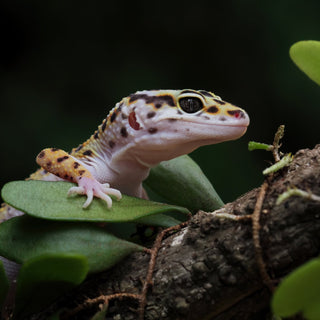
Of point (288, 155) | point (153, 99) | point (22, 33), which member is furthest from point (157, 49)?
point (288, 155)

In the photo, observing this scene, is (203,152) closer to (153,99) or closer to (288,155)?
(153,99)

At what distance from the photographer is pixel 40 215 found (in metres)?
1.15

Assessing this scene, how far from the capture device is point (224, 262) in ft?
3.58

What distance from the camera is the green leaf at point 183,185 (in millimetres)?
1564

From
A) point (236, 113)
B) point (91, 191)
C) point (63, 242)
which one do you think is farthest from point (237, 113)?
point (63, 242)

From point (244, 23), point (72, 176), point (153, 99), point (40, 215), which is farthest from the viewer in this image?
point (244, 23)

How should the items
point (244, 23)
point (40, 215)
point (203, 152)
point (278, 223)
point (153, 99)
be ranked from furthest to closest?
1. point (244, 23)
2. point (203, 152)
3. point (153, 99)
4. point (40, 215)
5. point (278, 223)

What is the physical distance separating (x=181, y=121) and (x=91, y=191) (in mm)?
381

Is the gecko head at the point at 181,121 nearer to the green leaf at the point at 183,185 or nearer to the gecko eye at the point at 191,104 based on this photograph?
the gecko eye at the point at 191,104

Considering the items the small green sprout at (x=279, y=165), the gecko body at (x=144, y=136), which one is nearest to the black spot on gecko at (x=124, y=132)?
the gecko body at (x=144, y=136)

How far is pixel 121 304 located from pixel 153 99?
0.67 metres

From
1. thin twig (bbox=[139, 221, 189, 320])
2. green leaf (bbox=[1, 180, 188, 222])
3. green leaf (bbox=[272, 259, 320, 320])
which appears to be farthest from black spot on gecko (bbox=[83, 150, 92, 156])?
green leaf (bbox=[272, 259, 320, 320])

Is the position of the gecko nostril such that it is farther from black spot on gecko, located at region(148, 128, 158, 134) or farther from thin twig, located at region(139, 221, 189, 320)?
thin twig, located at region(139, 221, 189, 320)

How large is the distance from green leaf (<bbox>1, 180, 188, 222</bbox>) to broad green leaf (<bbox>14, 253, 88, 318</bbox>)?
0.45 ft
